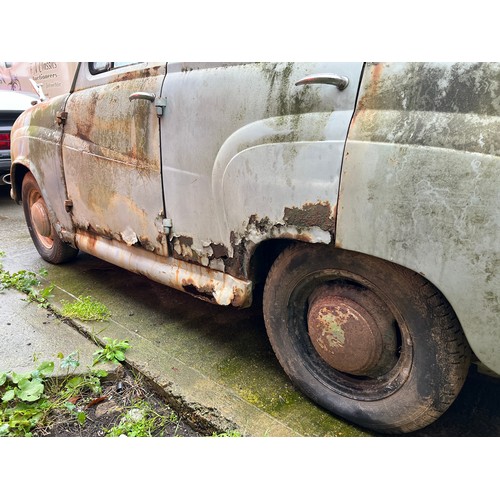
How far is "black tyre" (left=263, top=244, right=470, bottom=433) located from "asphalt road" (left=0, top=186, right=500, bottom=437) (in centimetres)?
16

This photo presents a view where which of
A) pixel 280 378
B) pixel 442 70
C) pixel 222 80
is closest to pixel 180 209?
pixel 222 80

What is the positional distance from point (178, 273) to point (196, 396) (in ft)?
2.21

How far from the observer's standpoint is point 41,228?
3.50 m

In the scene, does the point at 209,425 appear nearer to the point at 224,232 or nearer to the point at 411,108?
the point at 224,232

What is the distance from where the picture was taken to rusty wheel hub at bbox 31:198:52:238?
11.2 feet

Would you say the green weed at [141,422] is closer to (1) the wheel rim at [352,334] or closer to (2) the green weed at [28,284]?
(1) the wheel rim at [352,334]

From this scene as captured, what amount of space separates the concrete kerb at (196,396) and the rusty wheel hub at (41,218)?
1.44 m

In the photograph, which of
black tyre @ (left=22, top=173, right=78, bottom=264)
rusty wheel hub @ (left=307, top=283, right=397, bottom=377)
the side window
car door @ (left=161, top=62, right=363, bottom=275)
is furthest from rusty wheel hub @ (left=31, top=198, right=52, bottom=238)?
rusty wheel hub @ (left=307, top=283, right=397, bottom=377)

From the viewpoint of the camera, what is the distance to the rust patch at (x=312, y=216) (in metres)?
1.50

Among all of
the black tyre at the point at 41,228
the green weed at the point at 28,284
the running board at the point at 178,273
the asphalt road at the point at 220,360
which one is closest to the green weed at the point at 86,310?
the asphalt road at the point at 220,360

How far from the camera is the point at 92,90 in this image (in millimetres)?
2600

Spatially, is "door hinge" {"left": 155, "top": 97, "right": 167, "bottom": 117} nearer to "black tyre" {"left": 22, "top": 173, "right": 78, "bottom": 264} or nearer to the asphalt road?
the asphalt road

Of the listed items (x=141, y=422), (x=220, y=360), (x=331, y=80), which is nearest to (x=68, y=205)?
(x=220, y=360)

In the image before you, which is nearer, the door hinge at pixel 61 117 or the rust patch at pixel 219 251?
the rust patch at pixel 219 251
